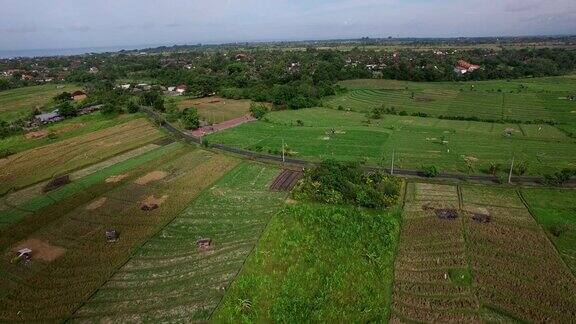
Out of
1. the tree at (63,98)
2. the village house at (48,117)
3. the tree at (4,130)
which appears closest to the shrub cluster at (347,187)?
the tree at (4,130)

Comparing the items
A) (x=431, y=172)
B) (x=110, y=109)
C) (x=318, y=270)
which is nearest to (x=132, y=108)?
(x=110, y=109)

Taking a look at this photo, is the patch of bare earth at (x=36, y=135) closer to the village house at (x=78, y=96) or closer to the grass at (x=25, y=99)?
the grass at (x=25, y=99)

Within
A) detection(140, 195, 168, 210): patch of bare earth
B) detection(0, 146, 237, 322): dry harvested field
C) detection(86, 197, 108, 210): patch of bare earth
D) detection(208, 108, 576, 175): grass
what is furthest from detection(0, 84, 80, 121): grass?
detection(140, 195, 168, 210): patch of bare earth

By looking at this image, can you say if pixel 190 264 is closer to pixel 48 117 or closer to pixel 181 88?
pixel 48 117

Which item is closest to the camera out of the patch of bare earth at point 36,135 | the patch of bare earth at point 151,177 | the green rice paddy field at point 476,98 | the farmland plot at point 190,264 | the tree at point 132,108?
the farmland plot at point 190,264

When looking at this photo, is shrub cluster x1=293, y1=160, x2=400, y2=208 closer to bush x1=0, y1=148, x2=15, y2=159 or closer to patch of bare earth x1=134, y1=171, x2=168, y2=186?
patch of bare earth x1=134, y1=171, x2=168, y2=186

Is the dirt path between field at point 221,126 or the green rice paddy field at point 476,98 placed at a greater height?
the green rice paddy field at point 476,98
